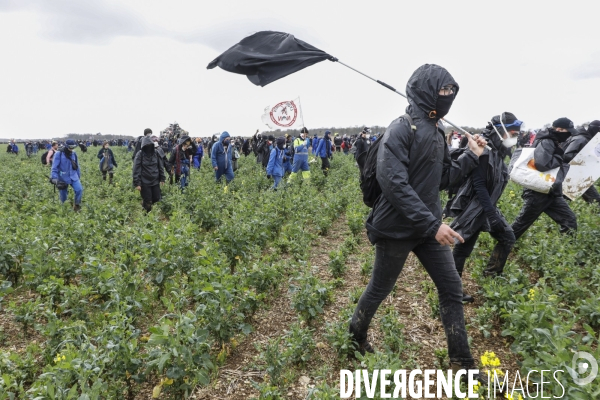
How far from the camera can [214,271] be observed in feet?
12.7

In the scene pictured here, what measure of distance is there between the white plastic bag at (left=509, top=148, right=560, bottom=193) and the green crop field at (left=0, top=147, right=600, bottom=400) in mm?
844

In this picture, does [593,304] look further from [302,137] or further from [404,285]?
[302,137]

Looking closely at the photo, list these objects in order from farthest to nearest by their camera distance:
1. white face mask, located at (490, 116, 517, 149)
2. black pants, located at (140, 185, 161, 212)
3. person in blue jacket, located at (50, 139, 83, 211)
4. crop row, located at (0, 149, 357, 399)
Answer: person in blue jacket, located at (50, 139, 83, 211) < black pants, located at (140, 185, 161, 212) < white face mask, located at (490, 116, 517, 149) < crop row, located at (0, 149, 357, 399)

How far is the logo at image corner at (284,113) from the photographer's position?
634 inches

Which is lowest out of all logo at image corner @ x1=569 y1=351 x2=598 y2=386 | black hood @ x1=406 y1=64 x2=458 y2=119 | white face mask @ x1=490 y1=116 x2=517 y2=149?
logo at image corner @ x1=569 y1=351 x2=598 y2=386

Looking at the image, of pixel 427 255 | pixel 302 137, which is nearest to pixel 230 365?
pixel 427 255

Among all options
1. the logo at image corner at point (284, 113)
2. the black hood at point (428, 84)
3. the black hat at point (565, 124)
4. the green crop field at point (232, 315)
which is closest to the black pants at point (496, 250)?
the green crop field at point (232, 315)

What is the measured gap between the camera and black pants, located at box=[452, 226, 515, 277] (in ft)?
15.1

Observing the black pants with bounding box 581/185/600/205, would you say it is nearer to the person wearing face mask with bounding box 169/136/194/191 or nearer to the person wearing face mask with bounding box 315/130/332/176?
the person wearing face mask with bounding box 169/136/194/191

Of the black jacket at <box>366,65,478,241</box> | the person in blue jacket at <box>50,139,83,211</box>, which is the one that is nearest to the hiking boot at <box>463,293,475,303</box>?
the black jacket at <box>366,65,478,241</box>

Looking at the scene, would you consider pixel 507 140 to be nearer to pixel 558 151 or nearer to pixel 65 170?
pixel 558 151

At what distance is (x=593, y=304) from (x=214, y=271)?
3.47m

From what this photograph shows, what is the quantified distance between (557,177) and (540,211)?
1.61 ft

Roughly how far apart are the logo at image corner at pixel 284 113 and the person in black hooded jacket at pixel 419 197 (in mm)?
13261
